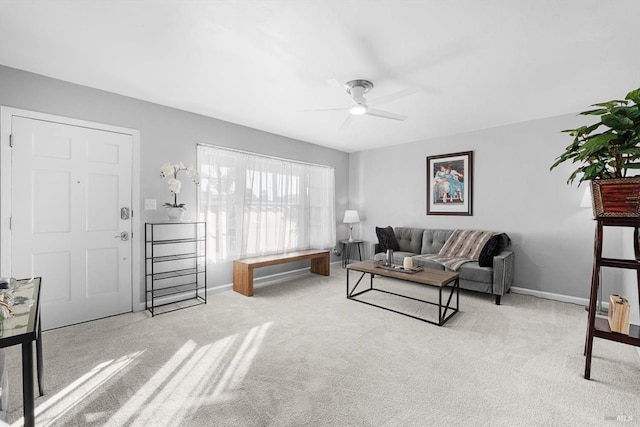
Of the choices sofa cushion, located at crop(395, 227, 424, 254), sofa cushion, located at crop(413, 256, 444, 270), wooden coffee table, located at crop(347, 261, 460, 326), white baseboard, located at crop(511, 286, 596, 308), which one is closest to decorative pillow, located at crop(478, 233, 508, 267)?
sofa cushion, located at crop(413, 256, 444, 270)

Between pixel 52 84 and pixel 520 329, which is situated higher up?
pixel 52 84

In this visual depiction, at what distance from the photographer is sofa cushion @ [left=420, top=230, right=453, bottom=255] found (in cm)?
473

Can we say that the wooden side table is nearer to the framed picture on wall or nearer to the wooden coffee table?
the framed picture on wall

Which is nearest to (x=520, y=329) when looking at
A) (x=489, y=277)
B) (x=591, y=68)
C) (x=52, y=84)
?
(x=489, y=277)

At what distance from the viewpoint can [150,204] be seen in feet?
11.2

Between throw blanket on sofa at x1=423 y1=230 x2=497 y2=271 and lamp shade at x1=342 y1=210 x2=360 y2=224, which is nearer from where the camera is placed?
throw blanket on sofa at x1=423 y1=230 x2=497 y2=271

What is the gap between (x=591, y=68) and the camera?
8.43 ft

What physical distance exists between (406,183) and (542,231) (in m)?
2.21

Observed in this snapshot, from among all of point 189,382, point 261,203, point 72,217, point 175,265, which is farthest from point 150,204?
point 189,382

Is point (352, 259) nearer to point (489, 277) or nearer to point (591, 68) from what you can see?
point (489, 277)

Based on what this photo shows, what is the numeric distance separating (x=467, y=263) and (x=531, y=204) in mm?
1290

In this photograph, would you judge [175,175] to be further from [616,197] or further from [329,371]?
[616,197]

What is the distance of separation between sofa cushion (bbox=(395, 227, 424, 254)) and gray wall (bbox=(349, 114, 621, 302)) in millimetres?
280

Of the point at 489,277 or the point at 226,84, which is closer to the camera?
the point at 226,84
